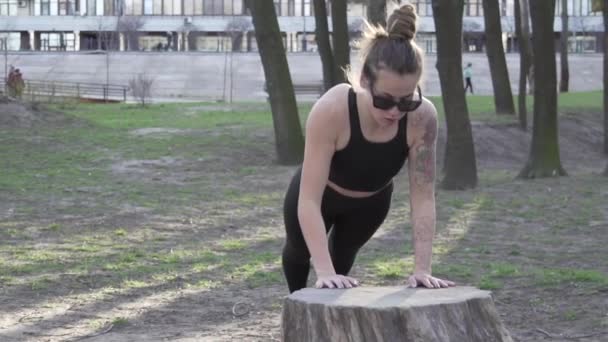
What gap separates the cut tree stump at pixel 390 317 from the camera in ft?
15.3

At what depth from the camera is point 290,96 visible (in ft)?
65.0

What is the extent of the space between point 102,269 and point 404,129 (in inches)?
229

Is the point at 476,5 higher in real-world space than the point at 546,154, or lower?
higher

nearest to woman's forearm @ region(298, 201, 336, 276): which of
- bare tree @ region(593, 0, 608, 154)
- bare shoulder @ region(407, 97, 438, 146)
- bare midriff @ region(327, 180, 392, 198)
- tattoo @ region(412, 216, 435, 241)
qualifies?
bare midriff @ region(327, 180, 392, 198)

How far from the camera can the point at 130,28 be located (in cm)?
8362

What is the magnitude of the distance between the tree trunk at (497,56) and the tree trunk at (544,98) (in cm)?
715

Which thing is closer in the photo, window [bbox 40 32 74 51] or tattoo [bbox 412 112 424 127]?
tattoo [bbox 412 112 424 127]

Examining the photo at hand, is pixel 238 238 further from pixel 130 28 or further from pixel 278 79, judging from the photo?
pixel 130 28

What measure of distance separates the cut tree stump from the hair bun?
42.6 inches

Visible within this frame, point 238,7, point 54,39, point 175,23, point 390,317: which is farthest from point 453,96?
point 238,7

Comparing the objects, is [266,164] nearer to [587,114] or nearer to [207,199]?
[207,199]

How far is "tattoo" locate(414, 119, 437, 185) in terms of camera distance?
17.3 ft

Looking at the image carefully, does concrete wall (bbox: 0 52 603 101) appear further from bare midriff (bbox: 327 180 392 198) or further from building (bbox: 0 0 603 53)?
bare midriff (bbox: 327 180 392 198)

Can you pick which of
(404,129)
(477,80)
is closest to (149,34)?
(477,80)
